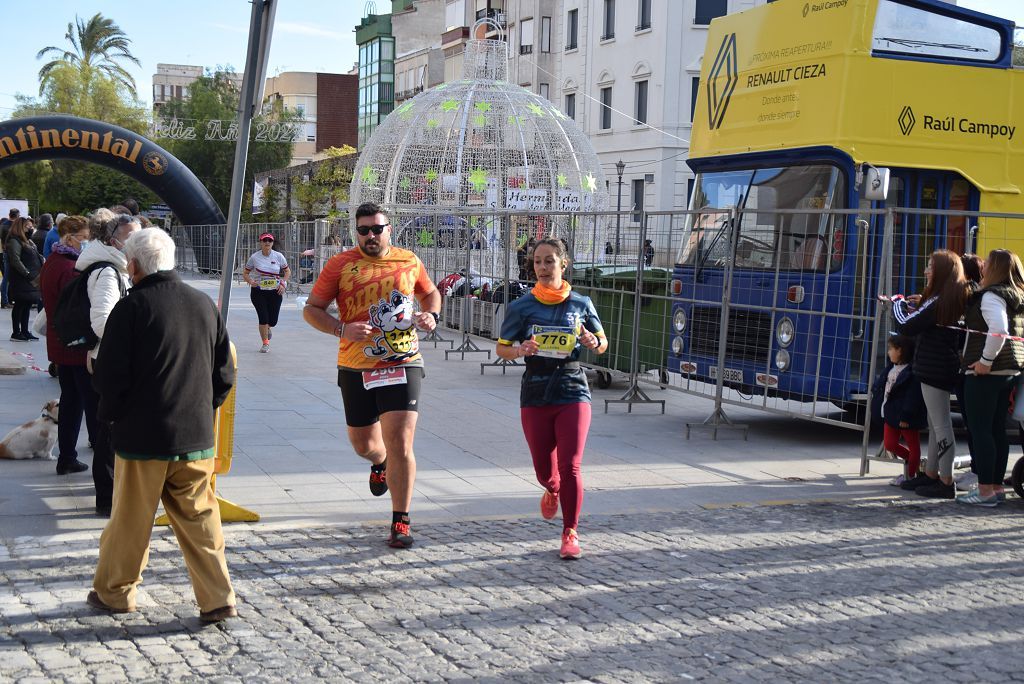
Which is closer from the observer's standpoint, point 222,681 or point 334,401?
point 222,681

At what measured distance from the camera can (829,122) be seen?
33.8ft

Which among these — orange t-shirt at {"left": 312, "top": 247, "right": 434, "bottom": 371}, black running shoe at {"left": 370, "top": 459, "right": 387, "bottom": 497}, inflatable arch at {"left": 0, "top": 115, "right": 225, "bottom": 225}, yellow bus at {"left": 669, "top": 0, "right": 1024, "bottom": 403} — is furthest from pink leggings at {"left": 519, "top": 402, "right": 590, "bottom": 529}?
inflatable arch at {"left": 0, "top": 115, "right": 225, "bottom": 225}

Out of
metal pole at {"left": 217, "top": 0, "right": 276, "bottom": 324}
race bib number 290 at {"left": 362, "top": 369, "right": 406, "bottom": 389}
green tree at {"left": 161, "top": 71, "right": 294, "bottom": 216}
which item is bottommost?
race bib number 290 at {"left": 362, "top": 369, "right": 406, "bottom": 389}

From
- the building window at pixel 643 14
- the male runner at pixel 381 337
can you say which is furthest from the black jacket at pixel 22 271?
the building window at pixel 643 14

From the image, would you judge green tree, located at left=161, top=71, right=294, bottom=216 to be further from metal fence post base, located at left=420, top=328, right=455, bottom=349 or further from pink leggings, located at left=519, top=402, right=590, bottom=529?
pink leggings, located at left=519, top=402, right=590, bottom=529

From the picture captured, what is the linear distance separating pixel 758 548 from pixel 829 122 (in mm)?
4923

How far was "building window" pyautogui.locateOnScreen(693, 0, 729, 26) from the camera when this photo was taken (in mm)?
44688

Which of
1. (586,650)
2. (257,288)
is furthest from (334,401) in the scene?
(586,650)

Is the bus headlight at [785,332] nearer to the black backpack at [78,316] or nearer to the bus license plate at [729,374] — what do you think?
the bus license plate at [729,374]

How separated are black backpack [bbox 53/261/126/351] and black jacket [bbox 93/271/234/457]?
1.83m

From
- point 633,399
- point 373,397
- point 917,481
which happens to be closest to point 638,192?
Answer: point 633,399

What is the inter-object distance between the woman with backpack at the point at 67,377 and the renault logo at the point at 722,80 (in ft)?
21.4

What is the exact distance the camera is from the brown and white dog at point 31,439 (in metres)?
8.21

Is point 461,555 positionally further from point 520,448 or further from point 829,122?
point 829,122
